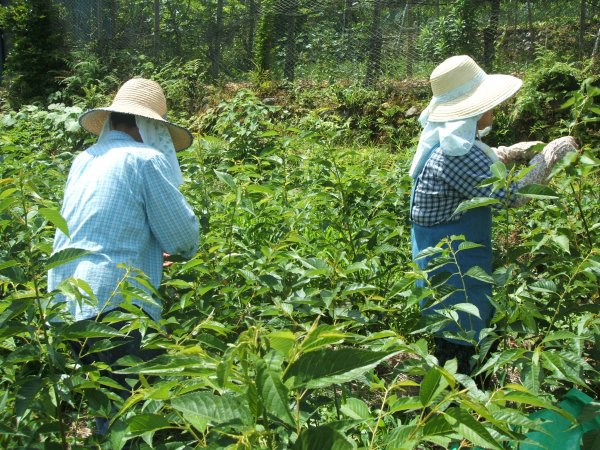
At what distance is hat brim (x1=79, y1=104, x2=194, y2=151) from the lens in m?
2.80

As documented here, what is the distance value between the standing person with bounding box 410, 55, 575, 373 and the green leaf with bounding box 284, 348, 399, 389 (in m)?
1.68

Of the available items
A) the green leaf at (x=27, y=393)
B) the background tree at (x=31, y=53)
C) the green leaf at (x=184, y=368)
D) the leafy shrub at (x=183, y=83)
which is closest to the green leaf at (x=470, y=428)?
the green leaf at (x=184, y=368)

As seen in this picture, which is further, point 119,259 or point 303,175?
point 303,175

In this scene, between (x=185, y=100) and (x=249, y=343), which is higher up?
(x=249, y=343)

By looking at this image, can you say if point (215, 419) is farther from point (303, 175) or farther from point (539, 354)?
point (303, 175)

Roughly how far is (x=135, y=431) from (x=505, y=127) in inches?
324

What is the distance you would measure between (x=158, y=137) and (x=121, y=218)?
1.59ft

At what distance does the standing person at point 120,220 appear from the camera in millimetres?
2539

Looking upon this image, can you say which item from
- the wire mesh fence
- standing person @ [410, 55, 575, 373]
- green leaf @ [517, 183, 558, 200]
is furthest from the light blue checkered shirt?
the wire mesh fence

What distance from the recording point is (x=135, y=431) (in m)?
1.22

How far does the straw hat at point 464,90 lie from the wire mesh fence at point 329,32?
24.3 ft

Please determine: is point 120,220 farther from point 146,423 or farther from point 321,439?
point 321,439

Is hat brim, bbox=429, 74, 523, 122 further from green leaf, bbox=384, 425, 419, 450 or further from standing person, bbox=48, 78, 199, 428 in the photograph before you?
green leaf, bbox=384, 425, 419, 450

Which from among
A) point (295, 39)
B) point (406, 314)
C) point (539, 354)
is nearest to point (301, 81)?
point (295, 39)
